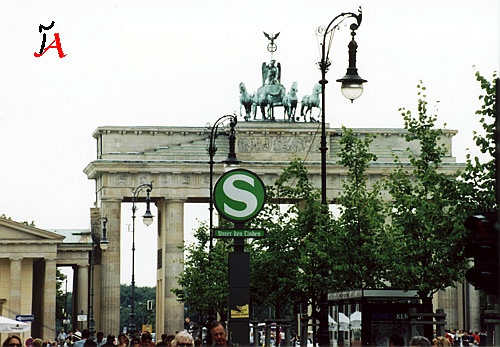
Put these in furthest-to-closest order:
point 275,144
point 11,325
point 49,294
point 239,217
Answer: point 275,144 → point 49,294 → point 11,325 → point 239,217

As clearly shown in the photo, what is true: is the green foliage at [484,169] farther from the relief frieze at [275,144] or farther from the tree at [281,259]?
the relief frieze at [275,144]

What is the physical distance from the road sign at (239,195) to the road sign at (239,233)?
0.33m

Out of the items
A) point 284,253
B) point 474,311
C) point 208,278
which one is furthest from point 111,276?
point 284,253

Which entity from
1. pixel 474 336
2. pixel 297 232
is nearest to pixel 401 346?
pixel 297 232

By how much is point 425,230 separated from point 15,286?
251 feet

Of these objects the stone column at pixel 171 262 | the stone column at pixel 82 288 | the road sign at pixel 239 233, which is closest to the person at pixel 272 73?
the stone column at pixel 171 262

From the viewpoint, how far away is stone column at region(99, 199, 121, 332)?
418 feet

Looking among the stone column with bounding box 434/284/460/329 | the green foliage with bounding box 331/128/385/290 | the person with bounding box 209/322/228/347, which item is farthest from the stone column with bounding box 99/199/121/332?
the person with bounding box 209/322/228/347

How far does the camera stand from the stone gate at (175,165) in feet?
416

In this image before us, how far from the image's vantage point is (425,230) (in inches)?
1688

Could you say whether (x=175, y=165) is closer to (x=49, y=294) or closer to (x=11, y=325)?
(x=49, y=294)

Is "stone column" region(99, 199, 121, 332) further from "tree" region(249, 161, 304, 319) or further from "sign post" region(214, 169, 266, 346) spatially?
"sign post" region(214, 169, 266, 346)

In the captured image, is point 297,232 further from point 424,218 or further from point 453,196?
point 453,196

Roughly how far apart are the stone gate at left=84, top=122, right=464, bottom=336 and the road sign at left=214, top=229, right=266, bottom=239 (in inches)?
3800
